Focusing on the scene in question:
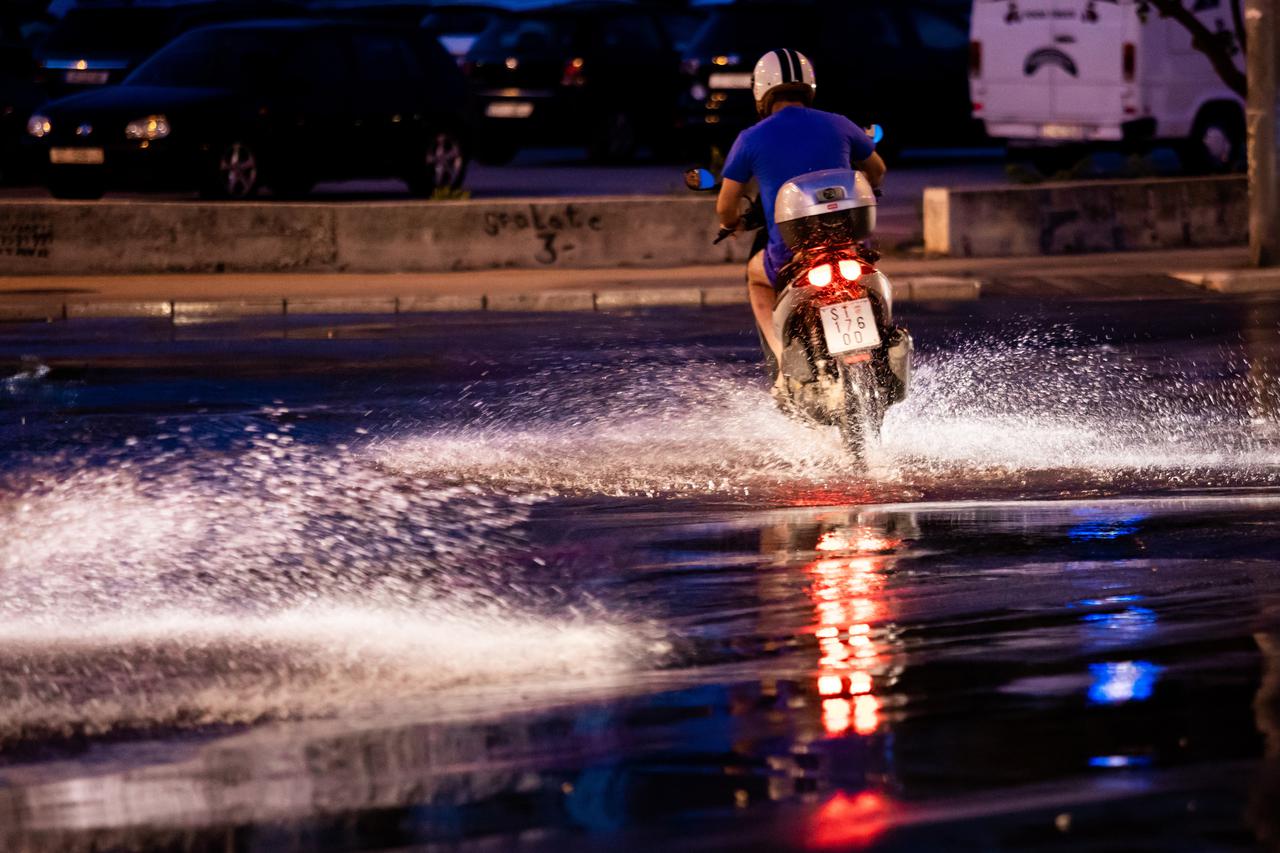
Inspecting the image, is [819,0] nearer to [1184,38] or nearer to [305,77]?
[1184,38]

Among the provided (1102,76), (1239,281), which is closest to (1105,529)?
(1239,281)

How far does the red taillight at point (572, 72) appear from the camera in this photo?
100 ft

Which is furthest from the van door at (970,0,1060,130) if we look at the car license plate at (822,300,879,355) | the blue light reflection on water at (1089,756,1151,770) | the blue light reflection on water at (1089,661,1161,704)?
the blue light reflection on water at (1089,756,1151,770)

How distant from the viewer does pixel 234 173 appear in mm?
22938

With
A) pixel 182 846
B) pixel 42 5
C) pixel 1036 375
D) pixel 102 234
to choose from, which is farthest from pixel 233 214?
pixel 42 5

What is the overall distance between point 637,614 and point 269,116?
1650 centimetres

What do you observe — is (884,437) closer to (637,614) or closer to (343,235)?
(637,614)

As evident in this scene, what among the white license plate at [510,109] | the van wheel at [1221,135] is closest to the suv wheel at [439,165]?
the white license plate at [510,109]

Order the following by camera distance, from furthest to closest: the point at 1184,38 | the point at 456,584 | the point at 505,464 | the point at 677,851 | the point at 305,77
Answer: the point at 1184,38 → the point at 305,77 → the point at 505,464 → the point at 456,584 → the point at 677,851

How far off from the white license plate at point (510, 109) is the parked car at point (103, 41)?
13.9 ft

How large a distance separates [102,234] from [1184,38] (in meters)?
11.5

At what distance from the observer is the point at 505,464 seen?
10602 millimetres

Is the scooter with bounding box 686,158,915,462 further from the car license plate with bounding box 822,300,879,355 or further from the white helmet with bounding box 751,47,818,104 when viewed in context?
the white helmet with bounding box 751,47,818,104

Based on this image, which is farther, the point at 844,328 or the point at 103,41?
the point at 103,41
